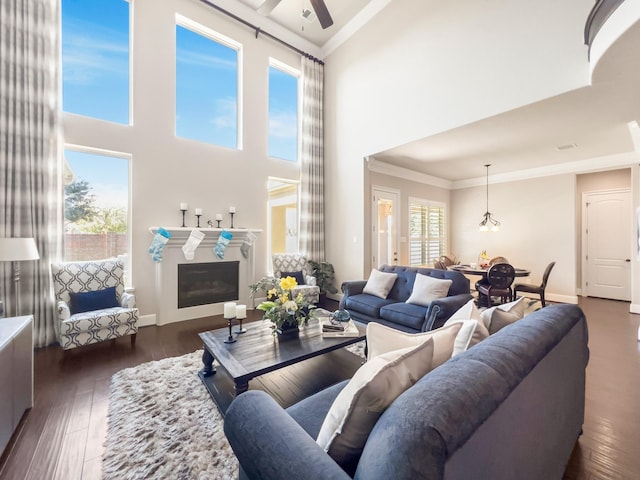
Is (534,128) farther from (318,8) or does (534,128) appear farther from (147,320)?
(147,320)

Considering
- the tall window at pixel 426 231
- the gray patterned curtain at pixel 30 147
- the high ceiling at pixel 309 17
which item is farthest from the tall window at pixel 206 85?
the tall window at pixel 426 231

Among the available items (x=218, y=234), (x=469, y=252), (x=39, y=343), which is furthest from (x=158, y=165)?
(x=469, y=252)

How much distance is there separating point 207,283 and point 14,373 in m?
2.89

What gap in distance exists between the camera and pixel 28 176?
333 cm

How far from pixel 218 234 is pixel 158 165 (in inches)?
54.6

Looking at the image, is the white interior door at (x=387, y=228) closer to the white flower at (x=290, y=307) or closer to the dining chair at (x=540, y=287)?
the dining chair at (x=540, y=287)

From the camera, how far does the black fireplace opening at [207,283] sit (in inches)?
178

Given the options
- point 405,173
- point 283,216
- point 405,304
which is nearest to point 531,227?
point 405,173

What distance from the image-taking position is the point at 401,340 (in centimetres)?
128

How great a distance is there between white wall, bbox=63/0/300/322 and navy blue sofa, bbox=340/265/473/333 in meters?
2.54

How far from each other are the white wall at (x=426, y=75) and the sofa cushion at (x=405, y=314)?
1.99 metres

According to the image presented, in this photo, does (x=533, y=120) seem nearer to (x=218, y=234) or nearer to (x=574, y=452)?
(x=574, y=452)

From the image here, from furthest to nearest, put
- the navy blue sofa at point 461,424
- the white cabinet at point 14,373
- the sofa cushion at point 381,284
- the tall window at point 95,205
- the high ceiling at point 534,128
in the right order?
the sofa cushion at point 381,284, the tall window at point 95,205, the high ceiling at point 534,128, the white cabinet at point 14,373, the navy blue sofa at point 461,424

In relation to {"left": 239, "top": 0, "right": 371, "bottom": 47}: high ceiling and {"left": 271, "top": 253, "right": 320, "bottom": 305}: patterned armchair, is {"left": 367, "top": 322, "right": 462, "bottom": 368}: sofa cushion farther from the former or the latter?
{"left": 239, "top": 0, "right": 371, "bottom": 47}: high ceiling
